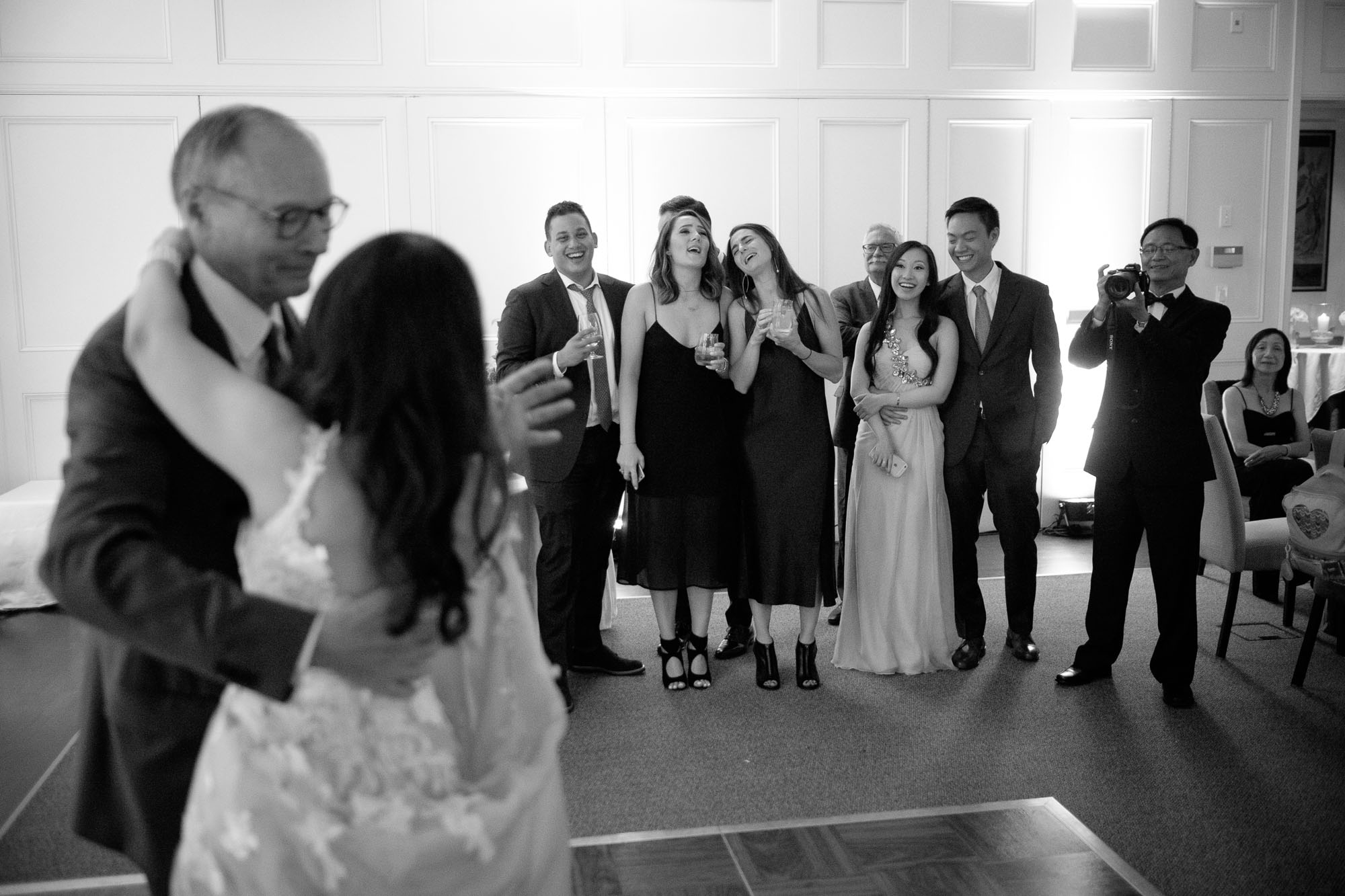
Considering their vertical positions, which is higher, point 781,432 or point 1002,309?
point 1002,309

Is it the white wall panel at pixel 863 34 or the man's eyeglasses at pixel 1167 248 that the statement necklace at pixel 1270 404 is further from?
the white wall panel at pixel 863 34

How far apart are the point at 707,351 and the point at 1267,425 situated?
3.29 meters

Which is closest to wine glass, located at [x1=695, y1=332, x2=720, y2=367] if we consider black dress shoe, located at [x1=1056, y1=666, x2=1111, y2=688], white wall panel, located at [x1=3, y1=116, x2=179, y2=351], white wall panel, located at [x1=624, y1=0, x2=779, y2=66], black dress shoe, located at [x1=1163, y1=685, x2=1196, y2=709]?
black dress shoe, located at [x1=1056, y1=666, x2=1111, y2=688]

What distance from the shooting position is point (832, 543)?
393cm

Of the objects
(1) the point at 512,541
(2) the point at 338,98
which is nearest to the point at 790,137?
(2) the point at 338,98

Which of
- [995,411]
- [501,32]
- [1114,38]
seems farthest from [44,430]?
[1114,38]

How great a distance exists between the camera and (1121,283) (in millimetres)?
3508

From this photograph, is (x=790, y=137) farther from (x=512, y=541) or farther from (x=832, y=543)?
(x=512, y=541)

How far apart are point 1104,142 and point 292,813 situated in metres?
6.61

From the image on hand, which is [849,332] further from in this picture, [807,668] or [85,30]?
[85,30]

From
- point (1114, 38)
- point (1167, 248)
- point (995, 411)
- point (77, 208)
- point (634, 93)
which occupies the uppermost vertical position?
point (1114, 38)

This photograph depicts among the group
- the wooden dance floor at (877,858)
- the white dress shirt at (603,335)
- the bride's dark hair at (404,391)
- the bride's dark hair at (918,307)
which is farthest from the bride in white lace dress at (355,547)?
the bride's dark hair at (918,307)

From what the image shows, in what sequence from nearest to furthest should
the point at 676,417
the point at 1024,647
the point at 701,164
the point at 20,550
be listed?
the point at 676,417, the point at 1024,647, the point at 20,550, the point at 701,164

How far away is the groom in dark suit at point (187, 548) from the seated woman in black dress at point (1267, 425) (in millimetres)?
4917
